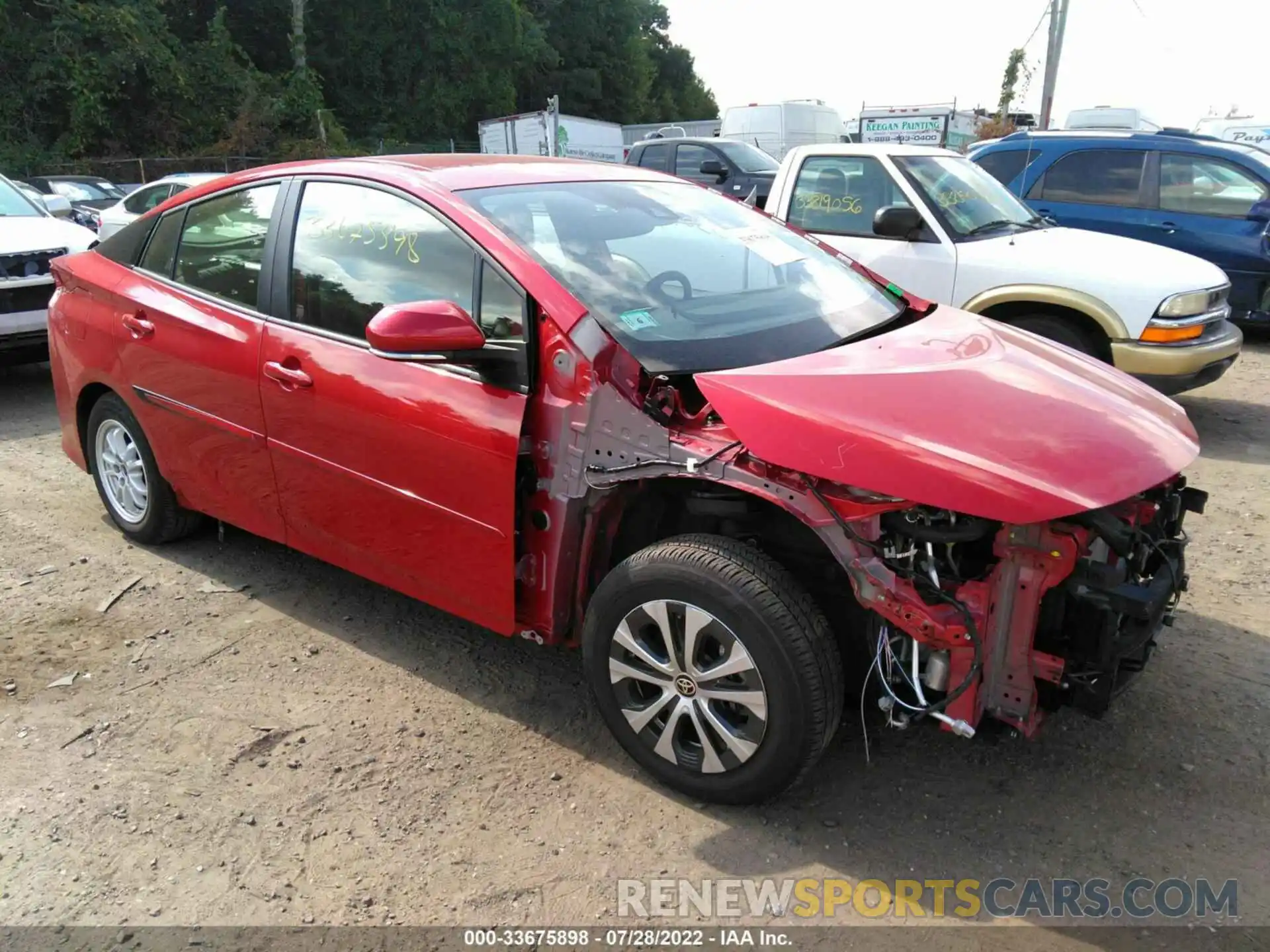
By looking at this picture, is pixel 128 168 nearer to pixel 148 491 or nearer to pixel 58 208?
pixel 58 208

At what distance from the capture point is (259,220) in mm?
3682

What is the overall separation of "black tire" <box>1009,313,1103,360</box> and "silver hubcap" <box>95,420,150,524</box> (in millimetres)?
4975

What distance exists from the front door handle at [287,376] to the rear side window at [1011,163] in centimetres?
738

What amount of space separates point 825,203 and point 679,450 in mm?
4843

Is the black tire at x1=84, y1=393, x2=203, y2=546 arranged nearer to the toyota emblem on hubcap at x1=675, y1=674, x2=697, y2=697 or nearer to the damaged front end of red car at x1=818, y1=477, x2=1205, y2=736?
the toyota emblem on hubcap at x1=675, y1=674, x2=697, y2=697

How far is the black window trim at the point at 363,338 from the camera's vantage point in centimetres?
284

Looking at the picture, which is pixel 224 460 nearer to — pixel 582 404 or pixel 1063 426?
pixel 582 404

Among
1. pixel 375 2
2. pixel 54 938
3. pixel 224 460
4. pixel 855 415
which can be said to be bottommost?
pixel 54 938

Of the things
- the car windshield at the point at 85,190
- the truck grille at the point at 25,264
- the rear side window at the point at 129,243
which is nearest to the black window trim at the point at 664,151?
the truck grille at the point at 25,264

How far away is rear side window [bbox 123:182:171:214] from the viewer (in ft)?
42.4

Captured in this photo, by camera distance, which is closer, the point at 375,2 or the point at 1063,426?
the point at 1063,426

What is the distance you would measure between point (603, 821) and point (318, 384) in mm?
1716

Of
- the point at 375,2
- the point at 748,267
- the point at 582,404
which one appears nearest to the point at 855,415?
the point at 582,404

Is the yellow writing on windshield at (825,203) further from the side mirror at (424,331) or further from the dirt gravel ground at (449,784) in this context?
the side mirror at (424,331)
